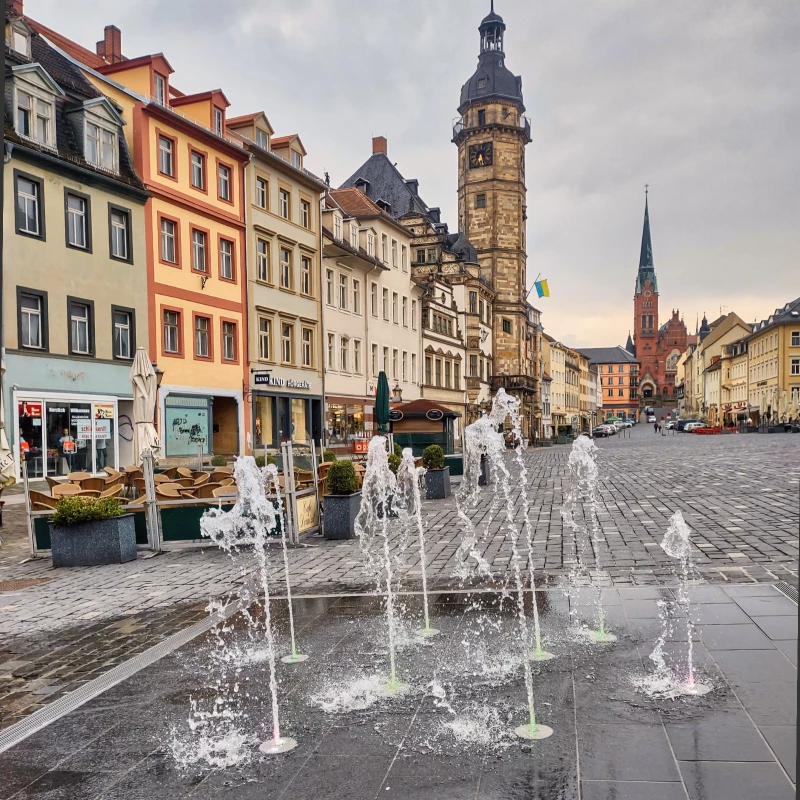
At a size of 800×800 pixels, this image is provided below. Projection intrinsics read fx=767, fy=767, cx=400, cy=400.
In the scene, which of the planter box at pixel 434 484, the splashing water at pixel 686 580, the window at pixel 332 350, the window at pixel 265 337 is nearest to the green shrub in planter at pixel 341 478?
the splashing water at pixel 686 580

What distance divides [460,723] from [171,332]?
2538 centimetres

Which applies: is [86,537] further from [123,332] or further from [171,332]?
[171,332]

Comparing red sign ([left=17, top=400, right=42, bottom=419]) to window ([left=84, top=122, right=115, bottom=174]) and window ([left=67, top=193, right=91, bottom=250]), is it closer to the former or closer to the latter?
window ([left=67, top=193, right=91, bottom=250])

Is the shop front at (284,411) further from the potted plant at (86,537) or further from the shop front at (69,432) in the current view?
the potted plant at (86,537)

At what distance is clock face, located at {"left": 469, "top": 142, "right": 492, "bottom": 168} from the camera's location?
67.6 metres

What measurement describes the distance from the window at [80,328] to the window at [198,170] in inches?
311

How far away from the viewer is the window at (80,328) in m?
23.1

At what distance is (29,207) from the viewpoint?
21.9 m

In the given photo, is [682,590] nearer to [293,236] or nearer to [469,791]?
[469,791]

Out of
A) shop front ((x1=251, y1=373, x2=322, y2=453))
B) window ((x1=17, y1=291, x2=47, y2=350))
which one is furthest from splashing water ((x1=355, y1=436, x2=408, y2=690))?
shop front ((x1=251, y1=373, x2=322, y2=453))

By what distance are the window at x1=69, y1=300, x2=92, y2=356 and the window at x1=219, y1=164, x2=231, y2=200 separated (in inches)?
361

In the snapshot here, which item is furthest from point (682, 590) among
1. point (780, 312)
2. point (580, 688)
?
point (780, 312)

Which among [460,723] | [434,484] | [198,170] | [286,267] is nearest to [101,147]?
[198,170]

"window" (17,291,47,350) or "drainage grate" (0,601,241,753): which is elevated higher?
"window" (17,291,47,350)
